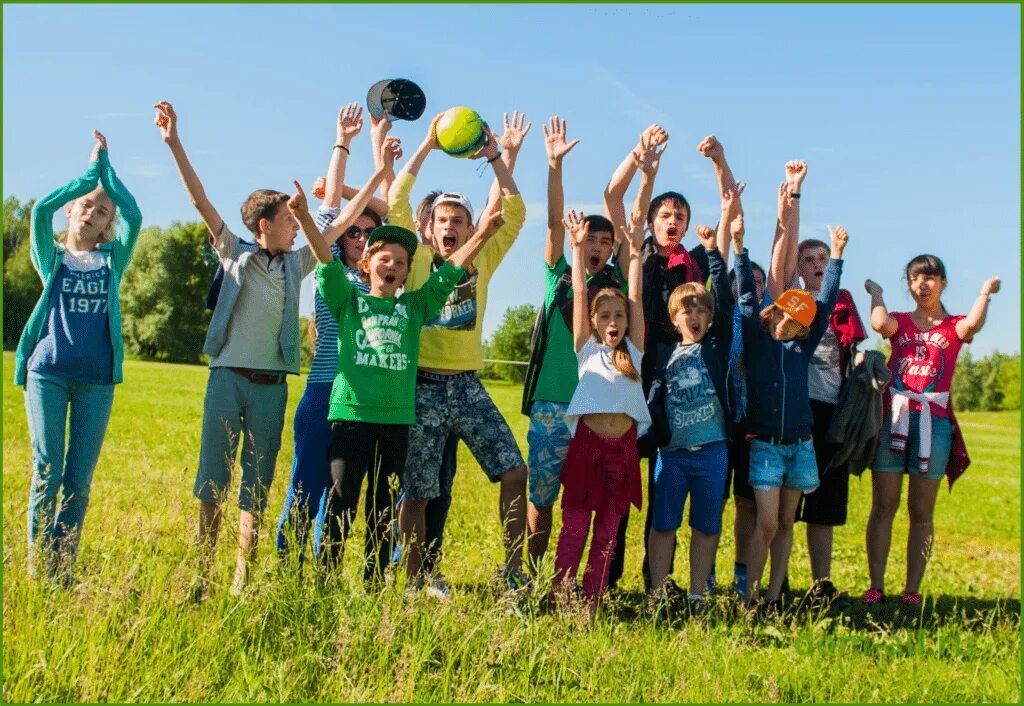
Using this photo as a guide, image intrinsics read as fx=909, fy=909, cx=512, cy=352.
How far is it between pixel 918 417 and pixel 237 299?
470 cm

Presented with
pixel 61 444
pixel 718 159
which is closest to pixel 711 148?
pixel 718 159

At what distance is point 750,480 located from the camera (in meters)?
5.93

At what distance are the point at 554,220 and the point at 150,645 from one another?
3.46 meters

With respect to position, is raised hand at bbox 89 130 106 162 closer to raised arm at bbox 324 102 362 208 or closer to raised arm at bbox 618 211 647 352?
raised arm at bbox 324 102 362 208

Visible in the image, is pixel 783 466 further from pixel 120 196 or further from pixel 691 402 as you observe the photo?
pixel 120 196

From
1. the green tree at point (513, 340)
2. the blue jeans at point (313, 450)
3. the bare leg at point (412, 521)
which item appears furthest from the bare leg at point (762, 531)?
the green tree at point (513, 340)

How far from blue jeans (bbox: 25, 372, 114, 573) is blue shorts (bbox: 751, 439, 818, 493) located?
3982mm

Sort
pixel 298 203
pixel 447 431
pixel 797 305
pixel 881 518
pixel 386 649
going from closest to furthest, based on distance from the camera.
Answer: pixel 386 649, pixel 298 203, pixel 447 431, pixel 797 305, pixel 881 518

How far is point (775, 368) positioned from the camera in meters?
5.99

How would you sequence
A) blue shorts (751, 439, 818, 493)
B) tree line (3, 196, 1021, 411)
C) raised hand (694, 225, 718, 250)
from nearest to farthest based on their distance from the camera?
blue shorts (751, 439, 818, 493), raised hand (694, 225, 718, 250), tree line (3, 196, 1021, 411)

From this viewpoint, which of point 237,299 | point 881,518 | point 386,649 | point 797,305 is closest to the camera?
point 386,649

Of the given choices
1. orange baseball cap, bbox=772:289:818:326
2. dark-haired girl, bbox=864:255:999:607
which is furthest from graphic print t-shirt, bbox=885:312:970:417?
orange baseball cap, bbox=772:289:818:326

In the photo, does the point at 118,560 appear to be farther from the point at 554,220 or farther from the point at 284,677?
the point at 554,220

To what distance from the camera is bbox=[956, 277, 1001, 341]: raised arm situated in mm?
6391
